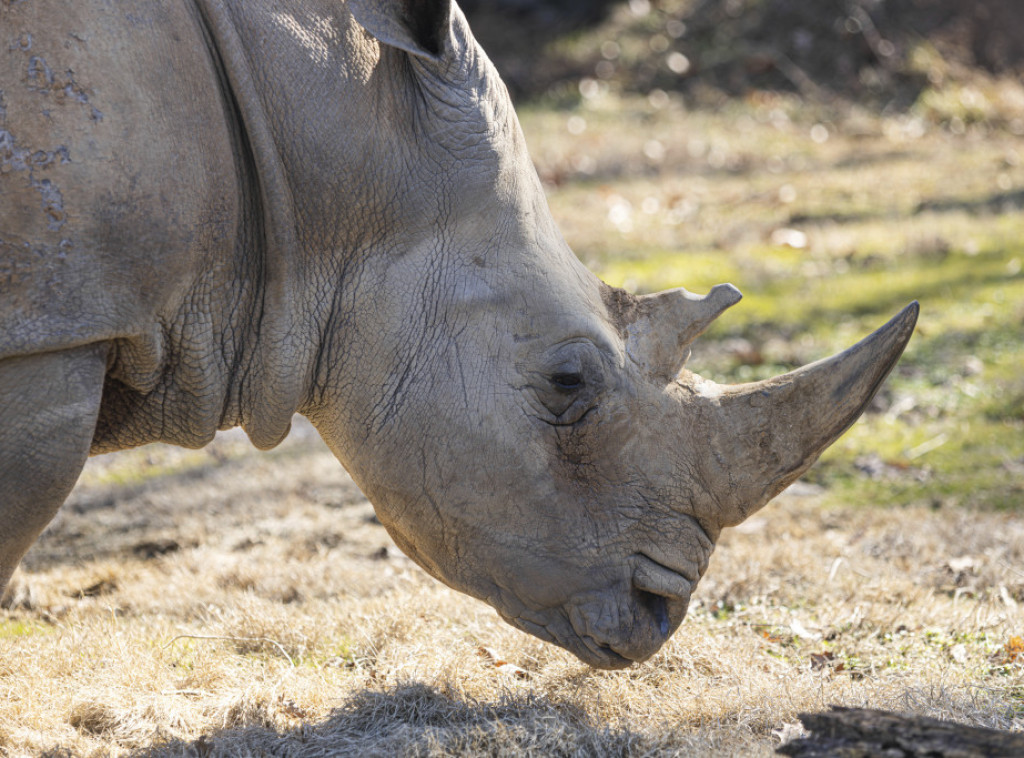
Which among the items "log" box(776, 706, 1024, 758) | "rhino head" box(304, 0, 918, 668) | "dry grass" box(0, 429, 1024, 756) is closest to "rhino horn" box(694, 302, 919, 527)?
"rhino head" box(304, 0, 918, 668)

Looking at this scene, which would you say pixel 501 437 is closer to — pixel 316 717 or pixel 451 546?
pixel 451 546

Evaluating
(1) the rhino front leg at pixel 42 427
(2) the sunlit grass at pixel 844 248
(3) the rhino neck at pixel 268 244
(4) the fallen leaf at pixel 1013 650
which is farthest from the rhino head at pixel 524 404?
(2) the sunlit grass at pixel 844 248

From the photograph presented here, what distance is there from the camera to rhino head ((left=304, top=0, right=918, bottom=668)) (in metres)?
3.44

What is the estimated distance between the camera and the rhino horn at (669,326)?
140 inches

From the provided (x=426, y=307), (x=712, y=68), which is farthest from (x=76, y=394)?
(x=712, y=68)

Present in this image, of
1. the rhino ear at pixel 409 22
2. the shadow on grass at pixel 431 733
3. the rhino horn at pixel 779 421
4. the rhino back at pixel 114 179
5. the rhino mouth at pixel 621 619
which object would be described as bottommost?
the shadow on grass at pixel 431 733

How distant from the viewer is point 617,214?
37.4ft

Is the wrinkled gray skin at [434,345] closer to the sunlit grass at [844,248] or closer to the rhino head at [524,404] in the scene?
the rhino head at [524,404]

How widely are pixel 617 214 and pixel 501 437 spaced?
324 inches

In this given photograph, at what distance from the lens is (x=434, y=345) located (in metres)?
3.45

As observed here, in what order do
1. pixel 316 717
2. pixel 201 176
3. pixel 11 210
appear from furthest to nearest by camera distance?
pixel 316 717
pixel 201 176
pixel 11 210

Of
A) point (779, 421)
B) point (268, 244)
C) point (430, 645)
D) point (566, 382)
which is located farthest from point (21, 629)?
point (779, 421)

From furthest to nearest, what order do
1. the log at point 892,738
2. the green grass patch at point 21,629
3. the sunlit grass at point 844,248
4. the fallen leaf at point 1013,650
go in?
the sunlit grass at point 844,248
the green grass patch at point 21,629
the fallen leaf at point 1013,650
the log at point 892,738

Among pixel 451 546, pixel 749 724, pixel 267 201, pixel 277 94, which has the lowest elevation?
pixel 749 724
